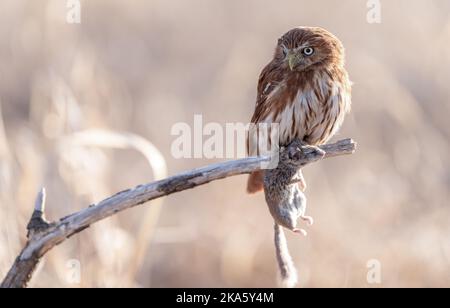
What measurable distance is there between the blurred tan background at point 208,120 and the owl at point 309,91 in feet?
2.86

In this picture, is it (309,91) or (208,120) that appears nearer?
(309,91)

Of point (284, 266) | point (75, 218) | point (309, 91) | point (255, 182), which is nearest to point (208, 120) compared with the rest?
point (255, 182)

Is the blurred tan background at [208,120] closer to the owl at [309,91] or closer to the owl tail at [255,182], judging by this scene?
the owl tail at [255,182]

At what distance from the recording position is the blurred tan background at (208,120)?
719 centimetres

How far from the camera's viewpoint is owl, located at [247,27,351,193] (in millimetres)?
6383

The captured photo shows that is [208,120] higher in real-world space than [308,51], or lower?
higher

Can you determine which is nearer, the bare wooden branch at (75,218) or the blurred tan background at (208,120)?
the bare wooden branch at (75,218)

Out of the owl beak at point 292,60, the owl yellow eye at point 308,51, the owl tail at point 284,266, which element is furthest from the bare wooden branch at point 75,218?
the owl yellow eye at point 308,51

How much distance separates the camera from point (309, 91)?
21.3 feet

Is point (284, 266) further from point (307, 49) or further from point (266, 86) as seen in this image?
point (266, 86)

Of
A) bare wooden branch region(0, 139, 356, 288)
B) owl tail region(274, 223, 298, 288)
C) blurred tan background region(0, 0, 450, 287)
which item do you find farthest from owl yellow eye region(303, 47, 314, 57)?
bare wooden branch region(0, 139, 356, 288)

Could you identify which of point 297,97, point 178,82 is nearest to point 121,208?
point 297,97

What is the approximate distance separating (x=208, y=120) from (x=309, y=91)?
3272 mm
